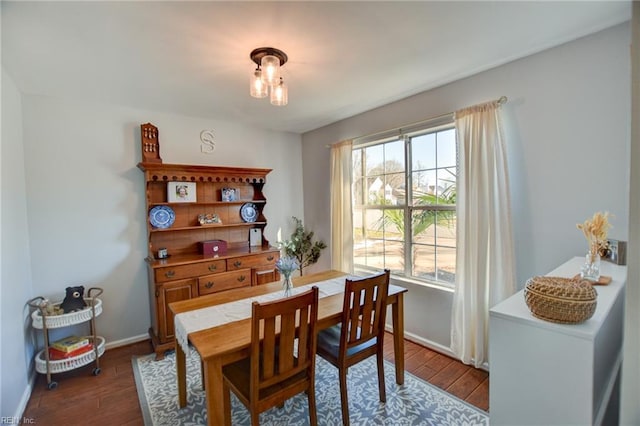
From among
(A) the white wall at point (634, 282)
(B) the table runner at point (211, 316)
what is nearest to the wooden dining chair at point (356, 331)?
(B) the table runner at point (211, 316)

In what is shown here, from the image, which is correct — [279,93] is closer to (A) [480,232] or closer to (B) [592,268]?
(A) [480,232]

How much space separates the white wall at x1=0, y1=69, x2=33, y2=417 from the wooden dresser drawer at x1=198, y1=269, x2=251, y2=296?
4.21ft

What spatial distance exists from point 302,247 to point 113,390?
239 cm

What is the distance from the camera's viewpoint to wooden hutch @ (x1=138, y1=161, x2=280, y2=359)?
2742 millimetres

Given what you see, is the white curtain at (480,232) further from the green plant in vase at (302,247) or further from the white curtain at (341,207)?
the green plant in vase at (302,247)

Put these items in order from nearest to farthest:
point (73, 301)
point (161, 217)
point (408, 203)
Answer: point (73, 301) < point (408, 203) < point (161, 217)

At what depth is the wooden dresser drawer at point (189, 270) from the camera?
2713 mm

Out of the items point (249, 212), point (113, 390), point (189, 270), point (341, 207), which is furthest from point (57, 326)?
point (341, 207)

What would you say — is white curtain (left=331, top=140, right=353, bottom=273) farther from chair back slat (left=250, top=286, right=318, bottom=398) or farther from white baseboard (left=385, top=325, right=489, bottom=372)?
chair back slat (left=250, top=286, right=318, bottom=398)

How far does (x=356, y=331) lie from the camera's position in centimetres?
188

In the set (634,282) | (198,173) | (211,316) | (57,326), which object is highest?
(198,173)

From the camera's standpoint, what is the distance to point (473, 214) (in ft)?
7.61

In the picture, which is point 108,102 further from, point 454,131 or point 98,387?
point 454,131

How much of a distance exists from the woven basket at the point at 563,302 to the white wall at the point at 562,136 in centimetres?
105
